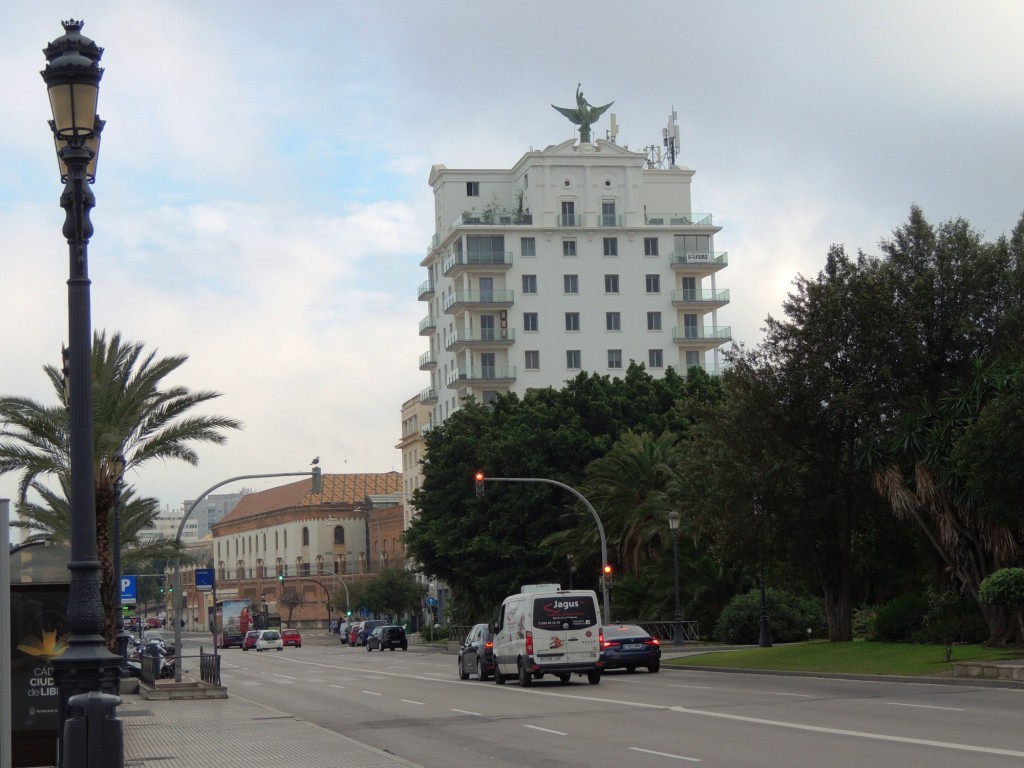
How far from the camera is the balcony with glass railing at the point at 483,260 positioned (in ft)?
327

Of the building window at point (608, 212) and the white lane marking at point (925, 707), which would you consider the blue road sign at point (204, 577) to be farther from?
the building window at point (608, 212)

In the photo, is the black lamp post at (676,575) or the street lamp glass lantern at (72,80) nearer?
the street lamp glass lantern at (72,80)

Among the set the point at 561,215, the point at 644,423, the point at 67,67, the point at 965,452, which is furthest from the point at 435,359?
the point at 67,67

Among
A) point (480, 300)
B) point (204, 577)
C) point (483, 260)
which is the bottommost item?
point (204, 577)

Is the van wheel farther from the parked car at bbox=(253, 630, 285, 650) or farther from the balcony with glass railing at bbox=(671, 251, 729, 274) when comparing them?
the balcony with glass railing at bbox=(671, 251, 729, 274)

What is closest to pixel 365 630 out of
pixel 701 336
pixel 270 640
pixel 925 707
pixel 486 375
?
pixel 270 640

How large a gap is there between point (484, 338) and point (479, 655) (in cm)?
6471

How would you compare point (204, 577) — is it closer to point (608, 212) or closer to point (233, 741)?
point (233, 741)

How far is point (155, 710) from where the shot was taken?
28000 millimetres

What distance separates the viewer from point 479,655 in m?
35.8

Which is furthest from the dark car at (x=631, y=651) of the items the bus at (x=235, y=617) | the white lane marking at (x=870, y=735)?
the bus at (x=235, y=617)

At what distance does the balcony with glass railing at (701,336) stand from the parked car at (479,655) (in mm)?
65914

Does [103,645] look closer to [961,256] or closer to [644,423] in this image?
[961,256]

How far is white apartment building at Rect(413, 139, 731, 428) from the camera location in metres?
100
